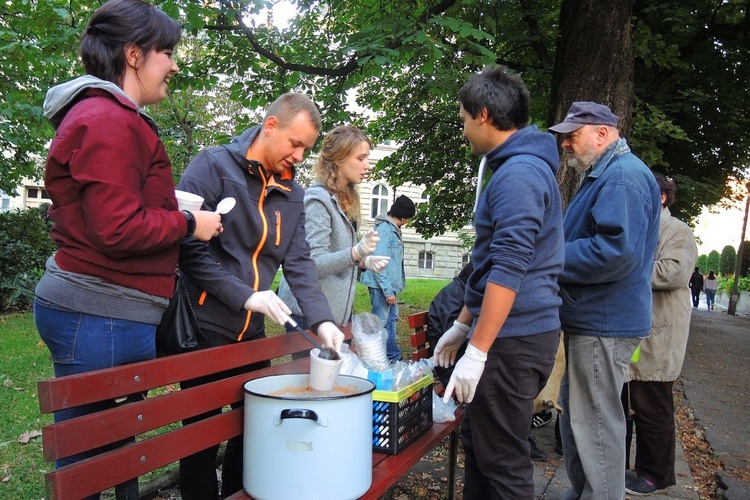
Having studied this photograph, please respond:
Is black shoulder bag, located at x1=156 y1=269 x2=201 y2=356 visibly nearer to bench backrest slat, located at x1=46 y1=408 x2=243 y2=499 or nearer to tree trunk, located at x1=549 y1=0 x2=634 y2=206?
bench backrest slat, located at x1=46 y1=408 x2=243 y2=499

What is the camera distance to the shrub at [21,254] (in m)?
10.8

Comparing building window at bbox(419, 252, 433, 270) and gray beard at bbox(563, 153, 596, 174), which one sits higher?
gray beard at bbox(563, 153, 596, 174)

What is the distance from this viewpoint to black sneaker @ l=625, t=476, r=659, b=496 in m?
3.79

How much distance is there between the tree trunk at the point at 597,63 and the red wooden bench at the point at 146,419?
367cm

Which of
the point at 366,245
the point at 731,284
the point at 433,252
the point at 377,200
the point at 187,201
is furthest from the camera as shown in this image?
the point at 377,200

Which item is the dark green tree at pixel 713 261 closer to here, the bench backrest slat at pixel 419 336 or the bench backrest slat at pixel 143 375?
the bench backrest slat at pixel 419 336

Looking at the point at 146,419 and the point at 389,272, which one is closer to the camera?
the point at 146,419

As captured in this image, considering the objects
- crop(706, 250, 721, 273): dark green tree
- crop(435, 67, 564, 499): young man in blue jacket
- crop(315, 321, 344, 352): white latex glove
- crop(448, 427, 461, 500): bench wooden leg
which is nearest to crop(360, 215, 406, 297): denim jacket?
crop(448, 427, 461, 500): bench wooden leg

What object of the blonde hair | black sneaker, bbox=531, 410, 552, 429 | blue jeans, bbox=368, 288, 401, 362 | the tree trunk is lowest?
black sneaker, bbox=531, 410, 552, 429

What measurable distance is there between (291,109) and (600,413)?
1.94 metres

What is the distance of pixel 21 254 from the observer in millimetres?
11109

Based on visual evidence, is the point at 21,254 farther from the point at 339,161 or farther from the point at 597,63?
the point at 597,63

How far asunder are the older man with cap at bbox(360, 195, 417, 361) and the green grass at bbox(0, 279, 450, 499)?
1350 mm

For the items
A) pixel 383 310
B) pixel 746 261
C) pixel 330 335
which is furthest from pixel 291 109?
pixel 746 261
